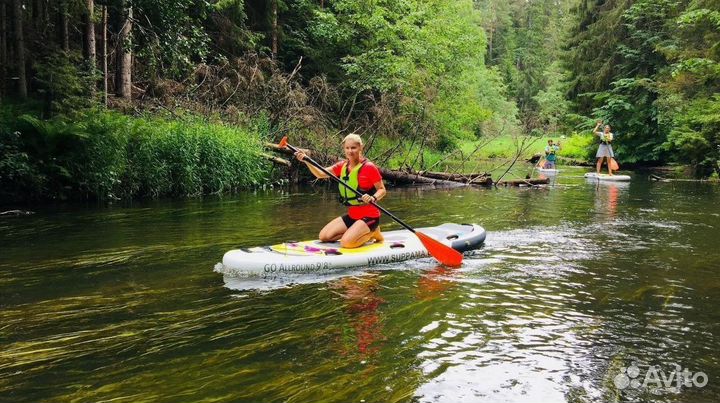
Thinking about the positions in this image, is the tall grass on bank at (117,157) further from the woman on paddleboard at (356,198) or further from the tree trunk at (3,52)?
the woman on paddleboard at (356,198)

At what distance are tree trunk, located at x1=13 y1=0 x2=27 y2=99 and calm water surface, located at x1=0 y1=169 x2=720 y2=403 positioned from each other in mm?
4758

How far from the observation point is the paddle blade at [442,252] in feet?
21.2

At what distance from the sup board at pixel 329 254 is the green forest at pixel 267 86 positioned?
636 centimetres

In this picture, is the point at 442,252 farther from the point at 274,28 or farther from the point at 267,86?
the point at 274,28

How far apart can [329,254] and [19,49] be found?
29.5ft

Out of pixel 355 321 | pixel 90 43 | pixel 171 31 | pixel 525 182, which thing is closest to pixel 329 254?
pixel 355 321

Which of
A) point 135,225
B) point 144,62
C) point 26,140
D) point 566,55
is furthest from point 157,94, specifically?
point 566,55

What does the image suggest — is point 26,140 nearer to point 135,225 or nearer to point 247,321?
point 135,225

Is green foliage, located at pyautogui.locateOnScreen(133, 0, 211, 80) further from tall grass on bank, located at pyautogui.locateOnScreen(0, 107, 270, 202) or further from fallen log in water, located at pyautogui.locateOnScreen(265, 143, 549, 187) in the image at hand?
fallen log in water, located at pyautogui.locateOnScreen(265, 143, 549, 187)

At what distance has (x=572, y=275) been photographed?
5922mm

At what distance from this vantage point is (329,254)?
6.07m

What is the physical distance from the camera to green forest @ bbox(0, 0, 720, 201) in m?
11.1

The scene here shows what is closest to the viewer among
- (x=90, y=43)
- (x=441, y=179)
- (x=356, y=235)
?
(x=356, y=235)

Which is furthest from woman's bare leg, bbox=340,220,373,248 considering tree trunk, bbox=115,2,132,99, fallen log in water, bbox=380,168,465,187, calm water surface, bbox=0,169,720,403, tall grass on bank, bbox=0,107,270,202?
tree trunk, bbox=115,2,132,99
